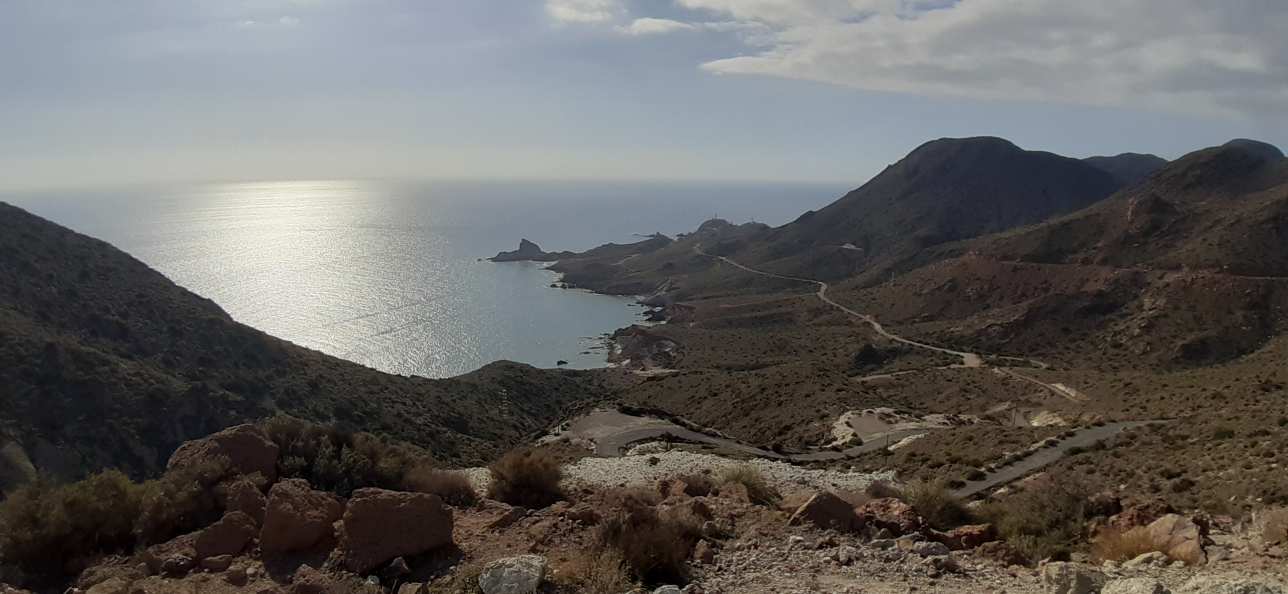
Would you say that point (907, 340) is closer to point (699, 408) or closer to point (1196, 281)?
point (1196, 281)

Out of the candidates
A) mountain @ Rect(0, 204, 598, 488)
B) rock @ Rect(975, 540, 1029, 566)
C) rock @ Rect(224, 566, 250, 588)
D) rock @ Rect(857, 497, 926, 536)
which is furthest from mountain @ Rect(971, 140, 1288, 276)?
rock @ Rect(224, 566, 250, 588)

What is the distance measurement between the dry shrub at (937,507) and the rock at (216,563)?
8688 mm

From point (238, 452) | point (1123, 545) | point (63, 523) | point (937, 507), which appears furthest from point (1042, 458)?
point (63, 523)

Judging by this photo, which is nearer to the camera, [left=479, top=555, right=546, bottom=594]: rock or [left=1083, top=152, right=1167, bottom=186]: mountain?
[left=479, top=555, right=546, bottom=594]: rock

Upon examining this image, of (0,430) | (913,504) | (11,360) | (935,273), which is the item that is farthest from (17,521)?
(935,273)

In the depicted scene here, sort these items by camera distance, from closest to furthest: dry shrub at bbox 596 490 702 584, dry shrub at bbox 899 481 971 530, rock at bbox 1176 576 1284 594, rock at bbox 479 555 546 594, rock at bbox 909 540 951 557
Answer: rock at bbox 1176 576 1284 594
rock at bbox 479 555 546 594
dry shrub at bbox 596 490 702 584
rock at bbox 909 540 951 557
dry shrub at bbox 899 481 971 530

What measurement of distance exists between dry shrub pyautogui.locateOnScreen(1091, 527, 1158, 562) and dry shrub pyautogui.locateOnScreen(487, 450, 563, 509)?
7.18 metres

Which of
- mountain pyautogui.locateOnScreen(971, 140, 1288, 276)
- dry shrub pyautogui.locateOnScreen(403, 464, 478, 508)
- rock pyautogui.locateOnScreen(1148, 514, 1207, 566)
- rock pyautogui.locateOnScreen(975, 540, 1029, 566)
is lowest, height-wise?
dry shrub pyautogui.locateOnScreen(403, 464, 478, 508)

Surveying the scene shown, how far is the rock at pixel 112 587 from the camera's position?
6.99 m

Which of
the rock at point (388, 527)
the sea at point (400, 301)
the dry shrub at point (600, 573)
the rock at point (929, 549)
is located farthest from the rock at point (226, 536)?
the sea at point (400, 301)

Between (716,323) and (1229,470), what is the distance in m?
71.9

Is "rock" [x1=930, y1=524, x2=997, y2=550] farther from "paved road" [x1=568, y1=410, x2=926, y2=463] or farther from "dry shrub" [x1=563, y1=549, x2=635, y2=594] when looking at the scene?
"paved road" [x1=568, y1=410, x2=926, y2=463]

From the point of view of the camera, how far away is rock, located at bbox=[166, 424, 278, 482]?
9.96m

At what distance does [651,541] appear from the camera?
739 centimetres
